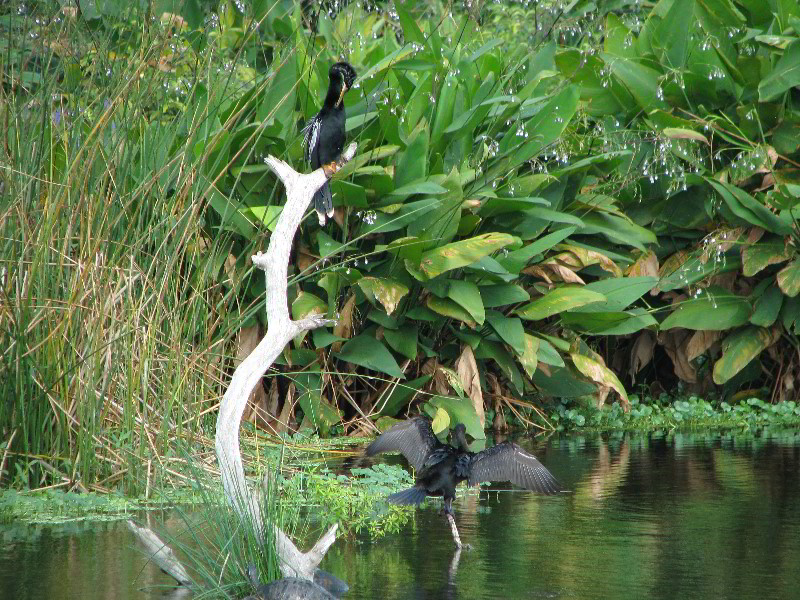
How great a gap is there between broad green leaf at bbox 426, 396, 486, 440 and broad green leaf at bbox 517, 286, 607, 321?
0.83m

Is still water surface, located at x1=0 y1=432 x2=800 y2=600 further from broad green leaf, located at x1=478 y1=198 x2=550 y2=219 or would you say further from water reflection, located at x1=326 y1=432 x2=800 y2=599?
broad green leaf, located at x1=478 y1=198 x2=550 y2=219

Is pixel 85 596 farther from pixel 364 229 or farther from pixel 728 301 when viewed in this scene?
pixel 728 301

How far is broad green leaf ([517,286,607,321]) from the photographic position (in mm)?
7777

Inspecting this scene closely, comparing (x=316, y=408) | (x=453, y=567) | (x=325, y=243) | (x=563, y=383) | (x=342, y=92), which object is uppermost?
(x=342, y=92)

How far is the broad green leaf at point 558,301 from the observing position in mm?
7777

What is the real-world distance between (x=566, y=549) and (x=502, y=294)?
11.1 feet

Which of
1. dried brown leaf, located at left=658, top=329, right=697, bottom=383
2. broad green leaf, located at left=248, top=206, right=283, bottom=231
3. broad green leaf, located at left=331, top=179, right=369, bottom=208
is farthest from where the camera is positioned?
dried brown leaf, located at left=658, top=329, right=697, bottom=383

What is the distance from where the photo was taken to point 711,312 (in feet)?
28.0

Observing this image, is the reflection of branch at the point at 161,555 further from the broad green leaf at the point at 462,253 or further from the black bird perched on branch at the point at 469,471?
the broad green leaf at the point at 462,253

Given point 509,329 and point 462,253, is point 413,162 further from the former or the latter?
point 509,329

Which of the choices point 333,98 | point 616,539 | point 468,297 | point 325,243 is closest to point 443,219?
point 468,297

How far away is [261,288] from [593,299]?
7.12 ft

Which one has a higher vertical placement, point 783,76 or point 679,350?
point 783,76

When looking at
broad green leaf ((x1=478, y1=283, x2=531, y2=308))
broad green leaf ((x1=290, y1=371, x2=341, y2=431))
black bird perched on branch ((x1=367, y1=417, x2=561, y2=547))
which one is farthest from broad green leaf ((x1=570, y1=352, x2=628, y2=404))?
black bird perched on branch ((x1=367, y1=417, x2=561, y2=547))
